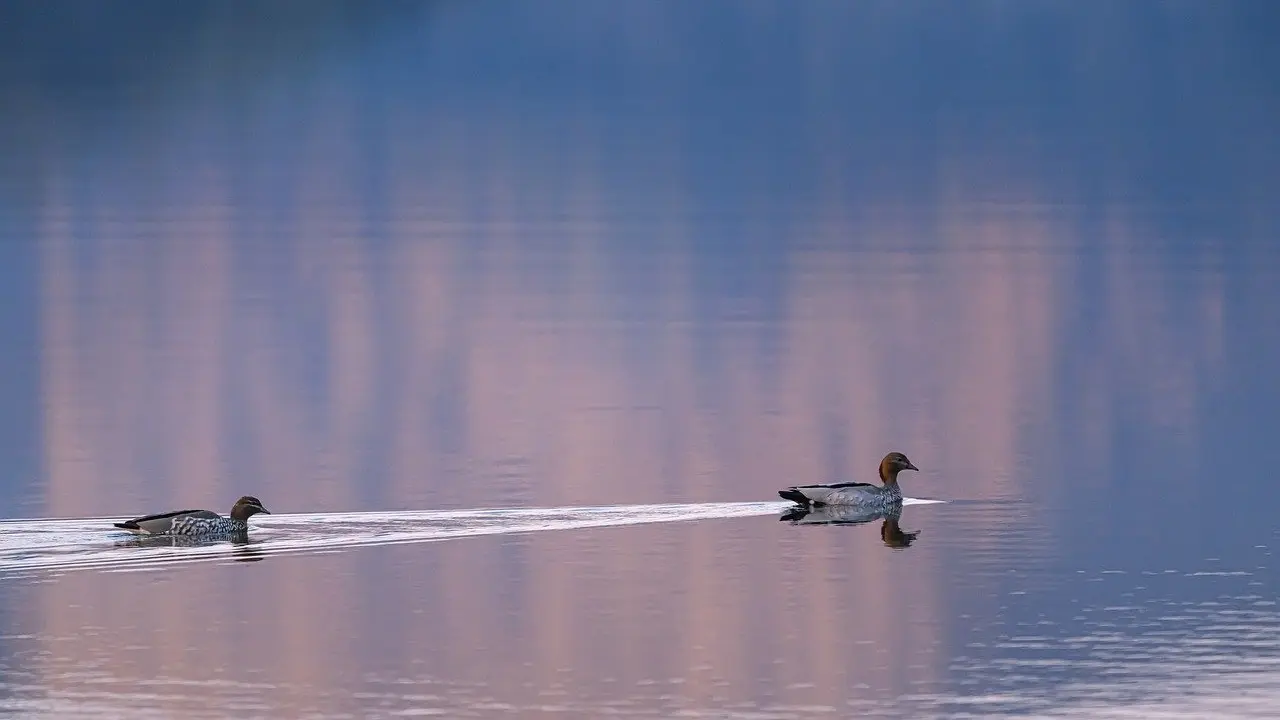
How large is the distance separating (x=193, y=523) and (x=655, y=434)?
31.1ft

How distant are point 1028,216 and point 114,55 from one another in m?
109

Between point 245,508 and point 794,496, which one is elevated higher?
point 245,508

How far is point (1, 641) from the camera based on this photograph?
2189 centimetres

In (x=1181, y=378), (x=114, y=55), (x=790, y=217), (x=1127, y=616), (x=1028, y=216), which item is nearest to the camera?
(x=1127, y=616)

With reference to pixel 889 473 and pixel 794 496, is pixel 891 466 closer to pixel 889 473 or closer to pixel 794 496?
pixel 889 473

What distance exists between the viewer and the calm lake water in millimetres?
21094

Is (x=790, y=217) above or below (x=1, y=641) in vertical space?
above

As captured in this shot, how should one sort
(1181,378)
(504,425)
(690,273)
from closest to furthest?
(504,425) < (1181,378) < (690,273)

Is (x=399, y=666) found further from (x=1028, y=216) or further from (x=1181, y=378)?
(x=1028, y=216)

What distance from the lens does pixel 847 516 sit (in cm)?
2878

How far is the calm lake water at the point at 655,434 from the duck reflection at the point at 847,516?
352 mm

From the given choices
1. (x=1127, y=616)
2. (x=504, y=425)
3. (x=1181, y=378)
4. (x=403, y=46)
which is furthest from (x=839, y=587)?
(x=403, y=46)

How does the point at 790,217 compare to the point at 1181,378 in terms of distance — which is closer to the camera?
the point at 1181,378

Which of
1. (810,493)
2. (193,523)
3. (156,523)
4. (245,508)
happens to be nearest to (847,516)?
(810,493)
